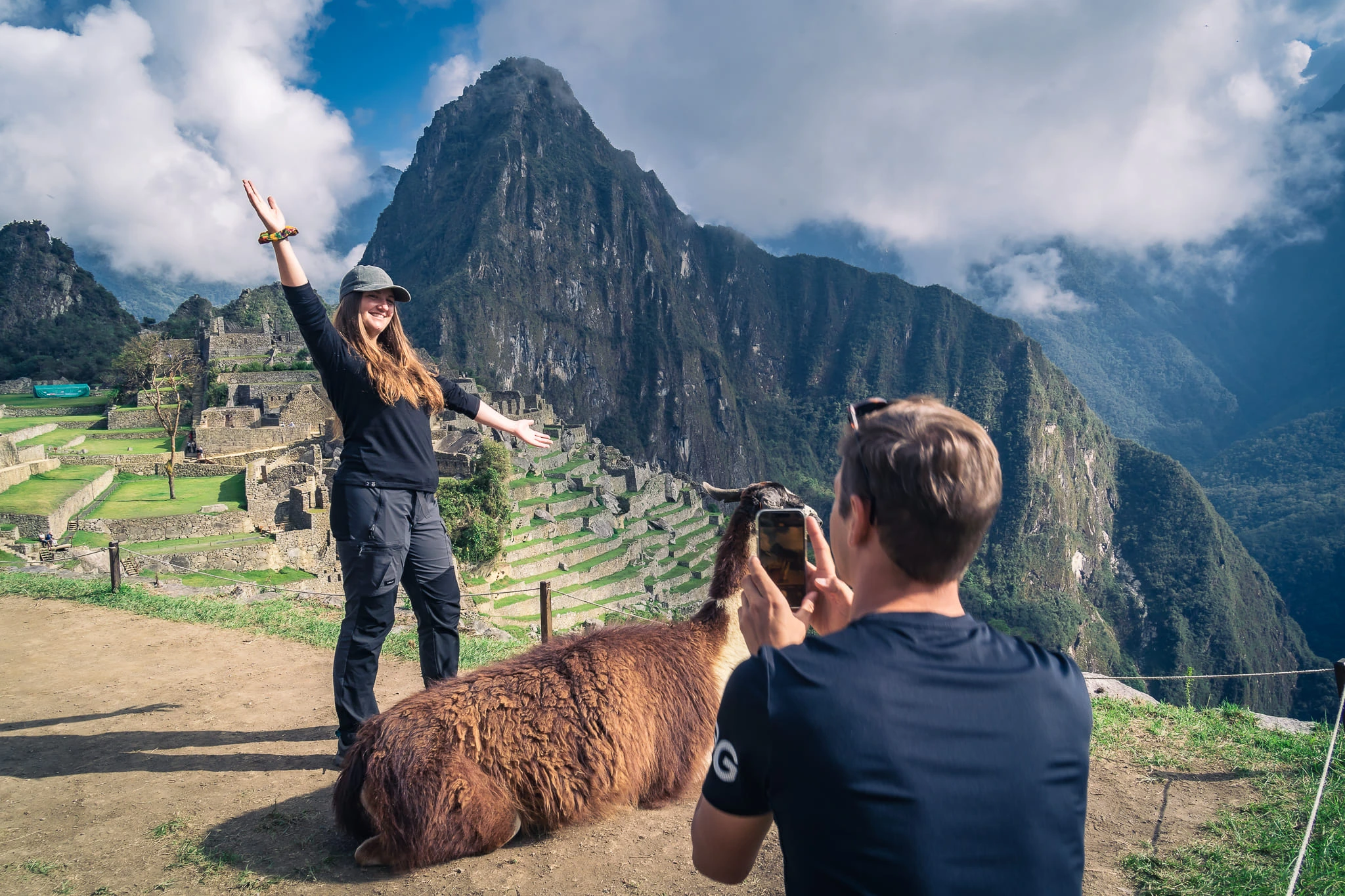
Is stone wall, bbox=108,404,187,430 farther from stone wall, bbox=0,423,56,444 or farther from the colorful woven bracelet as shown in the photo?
the colorful woven bracelet

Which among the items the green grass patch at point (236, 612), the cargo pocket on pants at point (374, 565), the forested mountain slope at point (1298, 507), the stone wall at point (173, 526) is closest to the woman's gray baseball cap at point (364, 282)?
the cargo pocket on pants at point (374, 565)

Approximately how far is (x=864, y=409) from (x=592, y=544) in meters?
23.7

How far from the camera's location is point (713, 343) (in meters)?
137

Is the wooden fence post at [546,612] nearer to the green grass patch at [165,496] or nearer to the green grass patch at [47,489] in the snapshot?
the green grass patch at [165,496]

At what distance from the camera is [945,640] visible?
96 centimetres

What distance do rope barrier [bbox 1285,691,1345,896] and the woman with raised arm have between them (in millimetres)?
3006

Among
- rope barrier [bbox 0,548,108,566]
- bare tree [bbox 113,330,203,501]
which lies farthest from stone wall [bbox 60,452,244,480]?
rope barrier [bbox 0,548,108,566]

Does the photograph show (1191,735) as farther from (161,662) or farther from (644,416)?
(644,416)

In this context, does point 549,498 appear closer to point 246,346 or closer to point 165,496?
point 165,496

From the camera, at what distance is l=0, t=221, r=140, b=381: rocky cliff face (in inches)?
1465

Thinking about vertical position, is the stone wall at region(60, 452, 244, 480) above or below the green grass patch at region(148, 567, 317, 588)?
above

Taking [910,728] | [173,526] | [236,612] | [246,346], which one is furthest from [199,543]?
[246,346]

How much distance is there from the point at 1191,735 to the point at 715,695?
3002mm

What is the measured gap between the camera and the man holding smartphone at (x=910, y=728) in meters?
0.89
